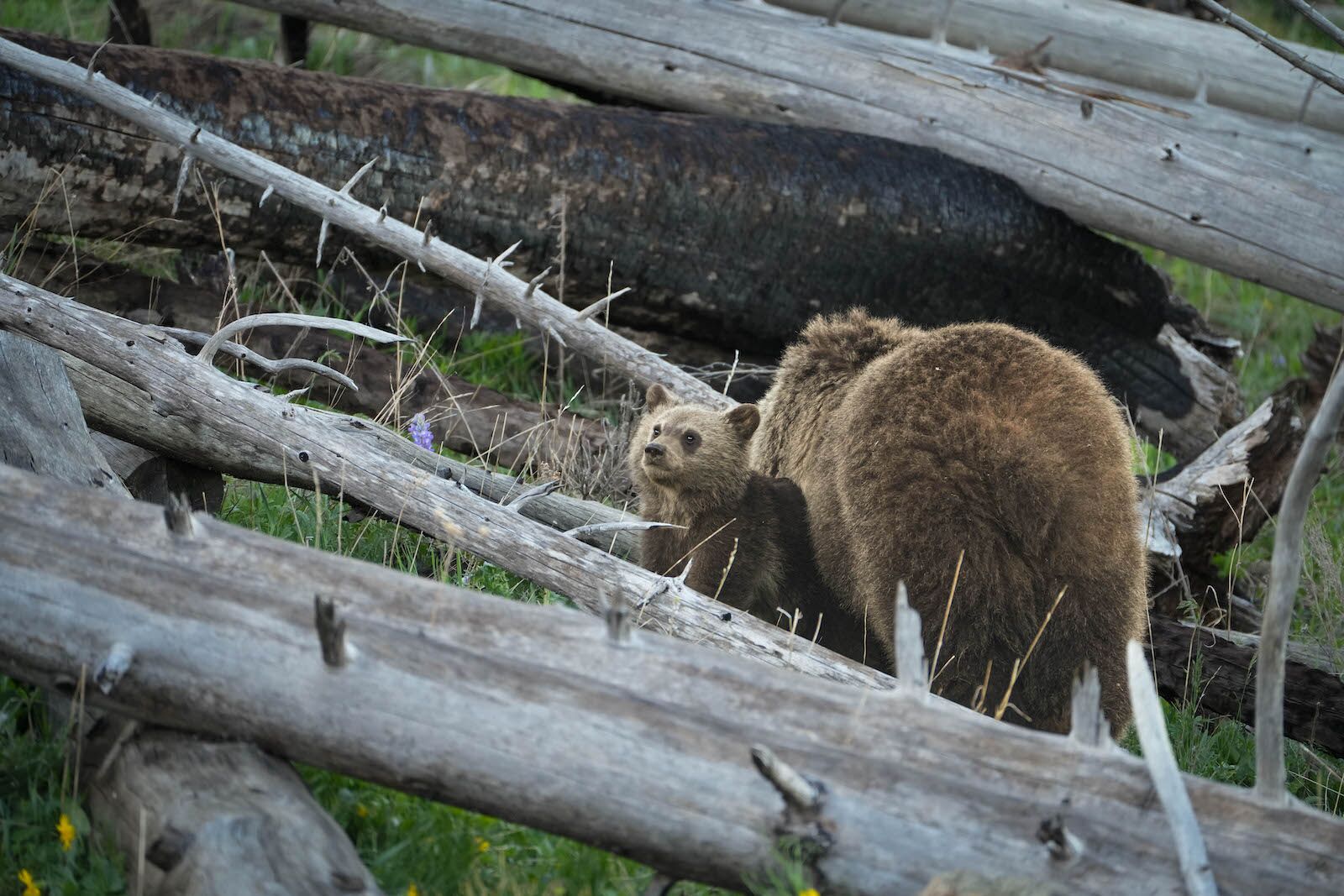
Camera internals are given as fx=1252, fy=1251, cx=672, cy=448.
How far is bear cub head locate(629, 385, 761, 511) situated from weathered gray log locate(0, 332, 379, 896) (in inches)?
87.4

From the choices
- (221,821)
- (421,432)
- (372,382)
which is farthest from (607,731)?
(372,382)

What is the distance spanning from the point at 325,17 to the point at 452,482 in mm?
4587

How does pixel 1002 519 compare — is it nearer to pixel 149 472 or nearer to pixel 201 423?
pixel 201 423

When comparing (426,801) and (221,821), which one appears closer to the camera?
(221,821)

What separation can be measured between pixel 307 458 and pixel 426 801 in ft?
4.72

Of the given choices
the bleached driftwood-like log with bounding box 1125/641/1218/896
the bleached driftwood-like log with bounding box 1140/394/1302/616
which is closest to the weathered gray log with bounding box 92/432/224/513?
the bleached driftwood-like log with bounding box 1125/641/1218/896

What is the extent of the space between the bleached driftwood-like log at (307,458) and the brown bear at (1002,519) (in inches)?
13.9

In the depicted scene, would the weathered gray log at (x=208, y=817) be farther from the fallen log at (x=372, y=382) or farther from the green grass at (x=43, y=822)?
the fallen log at (x=372, y=382)

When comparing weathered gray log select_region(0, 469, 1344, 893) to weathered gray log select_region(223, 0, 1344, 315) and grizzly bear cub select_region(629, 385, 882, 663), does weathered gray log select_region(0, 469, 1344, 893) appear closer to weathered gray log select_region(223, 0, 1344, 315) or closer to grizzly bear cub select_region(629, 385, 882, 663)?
grizzly bear cub select_region(629, 385, 882, 663)

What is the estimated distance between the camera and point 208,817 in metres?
Answer: 2.60

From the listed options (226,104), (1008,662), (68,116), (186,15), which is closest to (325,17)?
(226,104)

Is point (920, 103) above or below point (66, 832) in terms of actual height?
above

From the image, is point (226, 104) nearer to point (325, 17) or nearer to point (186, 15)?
point (325, 17)

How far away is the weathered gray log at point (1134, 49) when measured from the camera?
334 inches
